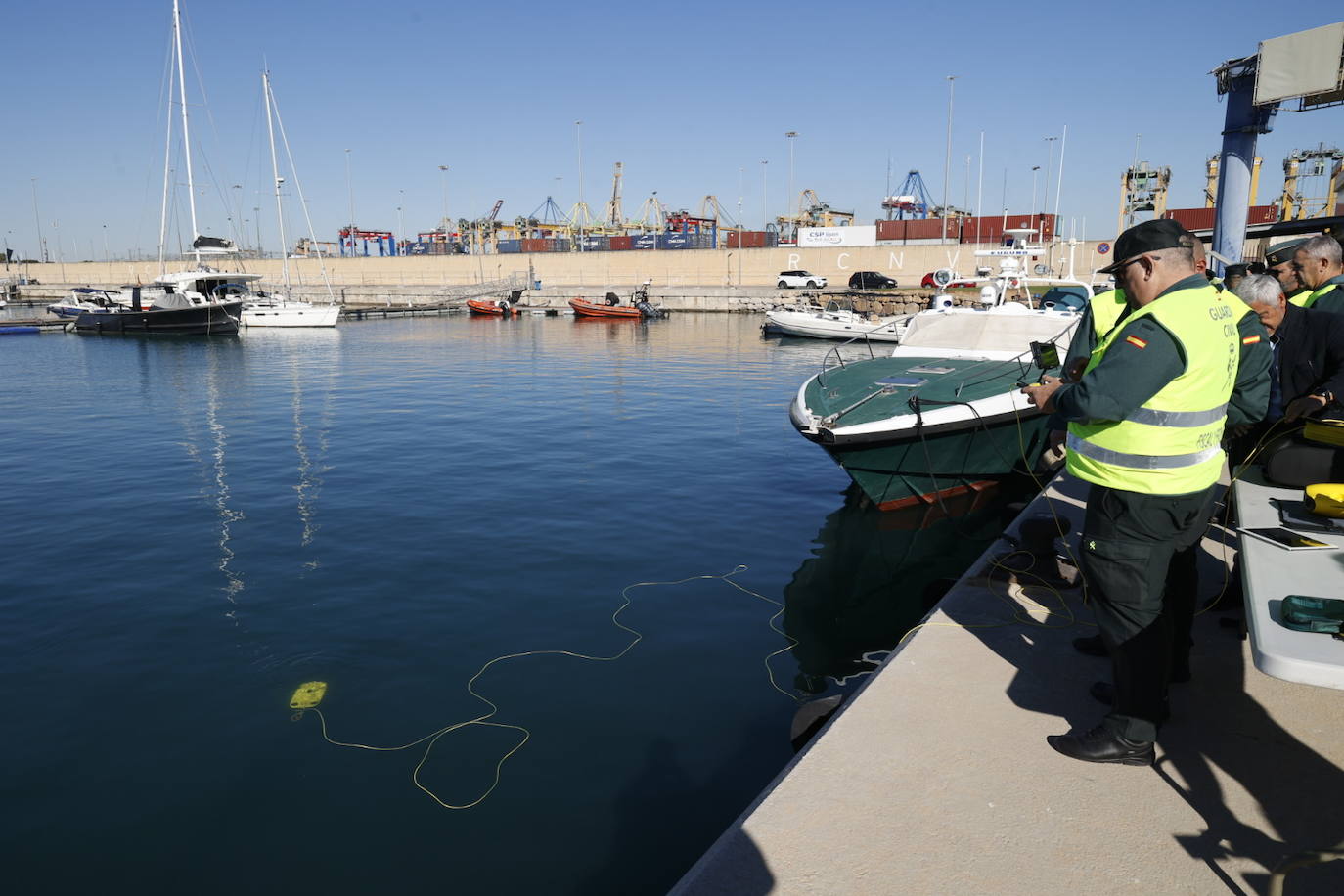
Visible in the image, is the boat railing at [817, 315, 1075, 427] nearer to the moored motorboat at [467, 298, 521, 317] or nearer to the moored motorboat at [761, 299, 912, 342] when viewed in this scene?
the moored motorboat at [761, 299, 912, 342]

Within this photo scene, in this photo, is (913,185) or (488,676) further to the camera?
(913,185)

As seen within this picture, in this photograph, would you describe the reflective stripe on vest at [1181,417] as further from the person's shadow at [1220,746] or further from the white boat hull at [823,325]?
the white boat hull at [823,325]

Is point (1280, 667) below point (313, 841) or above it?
above

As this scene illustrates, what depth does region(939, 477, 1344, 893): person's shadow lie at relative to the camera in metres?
2.89

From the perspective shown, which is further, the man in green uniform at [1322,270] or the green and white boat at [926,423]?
the green and white boat at [926,423]

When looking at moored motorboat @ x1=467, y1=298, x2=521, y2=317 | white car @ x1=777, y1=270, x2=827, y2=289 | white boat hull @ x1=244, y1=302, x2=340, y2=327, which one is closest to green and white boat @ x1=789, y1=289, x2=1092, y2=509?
white boat hull @ x1=244, y1=302, x2=340, y2=327

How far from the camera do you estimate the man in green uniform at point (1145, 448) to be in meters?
3.20

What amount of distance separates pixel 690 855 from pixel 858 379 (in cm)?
821

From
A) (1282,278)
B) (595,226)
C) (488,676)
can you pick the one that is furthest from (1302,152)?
(595,226)

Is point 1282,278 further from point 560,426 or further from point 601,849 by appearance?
point 560,426

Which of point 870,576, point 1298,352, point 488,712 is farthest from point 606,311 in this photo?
point 1298,352

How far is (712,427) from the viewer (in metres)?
16.5

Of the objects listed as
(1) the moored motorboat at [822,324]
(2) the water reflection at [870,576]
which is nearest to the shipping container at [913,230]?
(1) the moored motorboat at [822,324]

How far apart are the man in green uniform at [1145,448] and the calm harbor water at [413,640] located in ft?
7.35
